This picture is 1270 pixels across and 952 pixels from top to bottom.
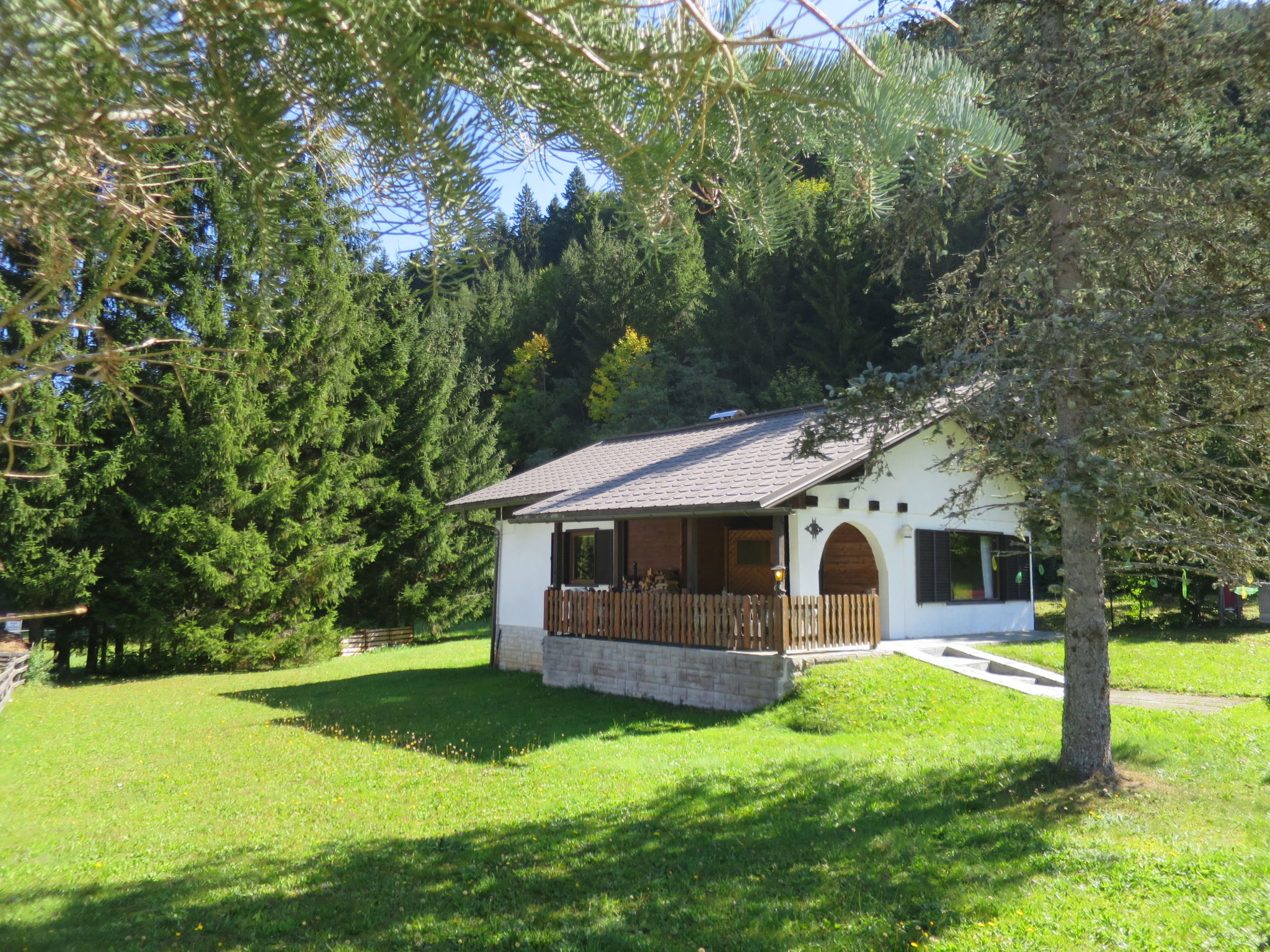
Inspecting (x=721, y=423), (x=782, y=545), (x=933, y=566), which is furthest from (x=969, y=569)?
(x=721, y=423)

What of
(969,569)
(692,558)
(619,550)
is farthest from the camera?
(969,569)

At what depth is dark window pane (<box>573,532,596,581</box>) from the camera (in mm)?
17562

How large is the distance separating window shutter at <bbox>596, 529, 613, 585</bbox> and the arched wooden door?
432 cm

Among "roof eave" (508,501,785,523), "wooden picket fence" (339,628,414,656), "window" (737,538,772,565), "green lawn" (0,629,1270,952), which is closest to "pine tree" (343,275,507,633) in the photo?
"wooden picket fence" (339,628,414,656)

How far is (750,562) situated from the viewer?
53.7ft

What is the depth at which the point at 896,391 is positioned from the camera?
277 inches

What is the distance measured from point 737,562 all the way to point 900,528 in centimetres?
342

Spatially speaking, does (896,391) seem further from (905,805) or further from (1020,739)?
(1020,739)

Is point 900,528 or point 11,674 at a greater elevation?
point 900,528

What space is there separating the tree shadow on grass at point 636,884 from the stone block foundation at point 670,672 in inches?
158

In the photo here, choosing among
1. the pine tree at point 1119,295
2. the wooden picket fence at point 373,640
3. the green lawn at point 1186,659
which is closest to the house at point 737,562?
the green lawn at point 1186,659

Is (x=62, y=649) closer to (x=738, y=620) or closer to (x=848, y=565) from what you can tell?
(x=738, y=620)

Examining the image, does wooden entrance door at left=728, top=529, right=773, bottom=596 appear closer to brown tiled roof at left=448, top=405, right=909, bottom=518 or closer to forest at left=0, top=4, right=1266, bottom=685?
brown tiled roof at left=448, top=405, right=909, bottom=518

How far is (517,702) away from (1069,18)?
1160cm
